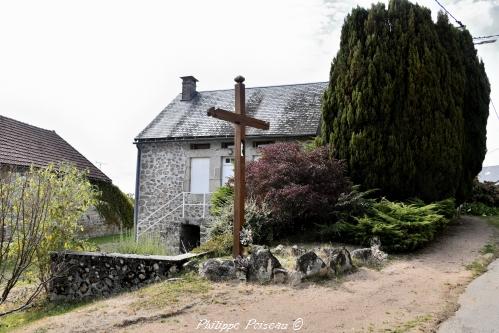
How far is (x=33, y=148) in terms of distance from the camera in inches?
688

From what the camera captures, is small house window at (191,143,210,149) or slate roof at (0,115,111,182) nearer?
small house window at (191,143,210,149)

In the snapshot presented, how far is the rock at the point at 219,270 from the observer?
6125mm

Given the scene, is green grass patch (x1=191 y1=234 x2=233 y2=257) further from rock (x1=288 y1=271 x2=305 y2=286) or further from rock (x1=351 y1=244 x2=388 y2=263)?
rock (x1=351 y1=244 x2=388 y2=263)

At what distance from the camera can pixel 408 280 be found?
6.12 metres

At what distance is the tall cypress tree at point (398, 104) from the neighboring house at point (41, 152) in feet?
35.0

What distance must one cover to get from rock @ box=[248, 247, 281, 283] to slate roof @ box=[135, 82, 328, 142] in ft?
27.3

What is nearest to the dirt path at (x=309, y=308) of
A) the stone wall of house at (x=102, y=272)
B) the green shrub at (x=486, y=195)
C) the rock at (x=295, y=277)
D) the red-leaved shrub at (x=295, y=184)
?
the rock at (x=295, y=277)

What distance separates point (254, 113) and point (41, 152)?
9.09m

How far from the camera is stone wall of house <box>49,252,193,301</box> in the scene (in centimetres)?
683

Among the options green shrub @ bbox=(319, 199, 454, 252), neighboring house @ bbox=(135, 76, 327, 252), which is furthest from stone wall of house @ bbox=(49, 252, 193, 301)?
neighboring house @ bbox=(135, 76, 327, 252)

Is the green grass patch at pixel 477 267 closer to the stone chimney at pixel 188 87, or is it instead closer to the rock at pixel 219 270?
the rock at pixel 219 270

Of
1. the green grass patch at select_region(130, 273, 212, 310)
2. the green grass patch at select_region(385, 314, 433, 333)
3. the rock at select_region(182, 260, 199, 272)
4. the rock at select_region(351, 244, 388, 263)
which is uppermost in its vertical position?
the rock at select_region(351, 244, 388, 263)

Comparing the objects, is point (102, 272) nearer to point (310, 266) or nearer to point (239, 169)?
point (239, 169)

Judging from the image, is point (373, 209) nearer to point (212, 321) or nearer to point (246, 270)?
point (246, 270)
